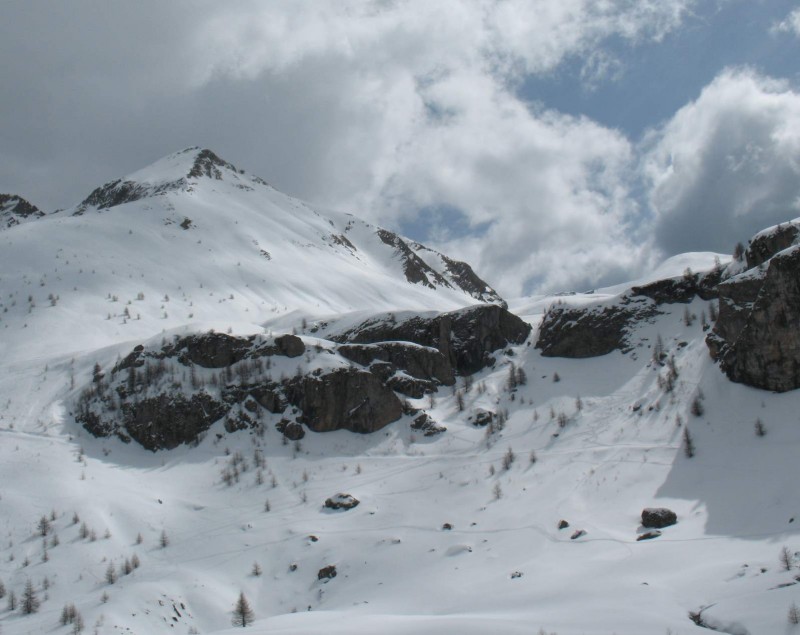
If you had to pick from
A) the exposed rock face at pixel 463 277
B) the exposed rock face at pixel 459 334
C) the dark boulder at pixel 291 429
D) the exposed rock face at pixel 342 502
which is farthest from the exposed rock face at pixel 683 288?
the exposed rock face at pixel 463 277

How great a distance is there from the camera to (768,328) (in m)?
23.0

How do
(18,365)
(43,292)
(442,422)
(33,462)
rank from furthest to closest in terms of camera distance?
1. (43,292)
2. (18,365)
3. (442,422)
4. (33,462)

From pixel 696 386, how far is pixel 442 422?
1077 centimetres

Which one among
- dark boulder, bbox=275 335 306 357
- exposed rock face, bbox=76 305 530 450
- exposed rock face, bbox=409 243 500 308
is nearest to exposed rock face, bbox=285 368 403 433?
exposed rock face, bbox=76 305 530 450

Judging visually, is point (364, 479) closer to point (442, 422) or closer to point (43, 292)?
point (442, 422)

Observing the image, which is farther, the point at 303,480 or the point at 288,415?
the point at 288,415

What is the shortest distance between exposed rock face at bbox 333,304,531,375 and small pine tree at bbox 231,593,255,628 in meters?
19.7

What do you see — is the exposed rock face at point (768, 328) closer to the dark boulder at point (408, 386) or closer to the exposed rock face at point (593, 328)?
the exposed rock face at point (593, 328)

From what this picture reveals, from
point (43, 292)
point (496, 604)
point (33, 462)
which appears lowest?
point (496, 604)

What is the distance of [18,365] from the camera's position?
32688 millimetres

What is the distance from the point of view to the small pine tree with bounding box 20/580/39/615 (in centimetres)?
1677

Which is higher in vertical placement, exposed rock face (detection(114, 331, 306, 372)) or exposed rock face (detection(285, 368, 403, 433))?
exposed rock face (detection(114, 331, 306, 372))

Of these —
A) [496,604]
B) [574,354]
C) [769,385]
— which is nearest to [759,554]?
[496,604]

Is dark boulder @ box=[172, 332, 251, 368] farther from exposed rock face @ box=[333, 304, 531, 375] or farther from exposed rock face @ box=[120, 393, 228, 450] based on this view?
exposed rock face @ box=[333, 304, 531, 375]
